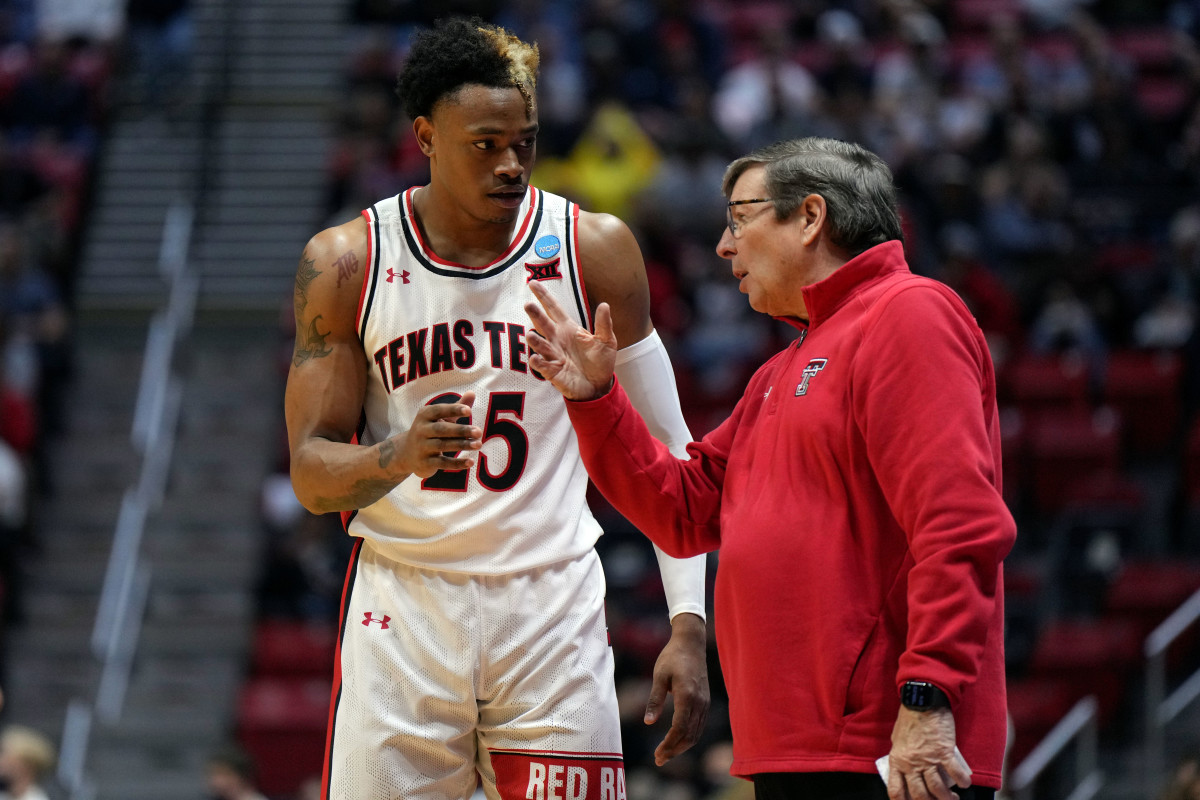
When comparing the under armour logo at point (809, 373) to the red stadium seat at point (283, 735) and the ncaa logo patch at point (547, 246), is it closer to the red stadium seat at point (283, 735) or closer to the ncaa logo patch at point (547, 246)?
the ncaa logo patch at point (547, 246)

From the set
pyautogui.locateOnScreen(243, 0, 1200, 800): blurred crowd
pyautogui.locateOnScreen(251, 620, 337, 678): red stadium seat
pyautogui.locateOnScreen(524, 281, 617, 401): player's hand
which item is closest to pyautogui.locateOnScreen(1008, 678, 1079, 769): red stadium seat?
pyautogui.locateOnScreen(243, 0, 1200, 800): blurred crowd

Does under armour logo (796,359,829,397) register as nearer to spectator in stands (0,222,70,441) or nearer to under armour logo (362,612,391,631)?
under armour logo (362,612,391,631)

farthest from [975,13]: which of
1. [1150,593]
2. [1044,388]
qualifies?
[1150,593]

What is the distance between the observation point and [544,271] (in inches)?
144

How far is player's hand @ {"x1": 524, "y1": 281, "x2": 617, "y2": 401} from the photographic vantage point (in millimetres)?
3346

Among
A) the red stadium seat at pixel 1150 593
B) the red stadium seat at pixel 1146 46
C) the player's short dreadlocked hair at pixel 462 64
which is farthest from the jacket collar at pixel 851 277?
the red stadium seat at pixel 1146 46

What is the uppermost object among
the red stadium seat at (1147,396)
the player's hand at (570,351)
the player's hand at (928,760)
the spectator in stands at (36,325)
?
the spectator in stands at (36,325)

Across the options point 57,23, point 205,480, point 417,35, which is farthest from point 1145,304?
point 57,23

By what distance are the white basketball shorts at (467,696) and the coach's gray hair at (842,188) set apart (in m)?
1.06

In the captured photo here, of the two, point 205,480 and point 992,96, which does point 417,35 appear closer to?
point 205,480

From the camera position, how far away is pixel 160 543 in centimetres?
1072

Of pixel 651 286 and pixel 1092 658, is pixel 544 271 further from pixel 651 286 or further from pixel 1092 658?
pixel 651 286

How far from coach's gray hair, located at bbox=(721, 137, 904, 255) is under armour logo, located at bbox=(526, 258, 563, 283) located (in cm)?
58

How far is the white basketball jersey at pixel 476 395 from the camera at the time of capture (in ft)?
11.6
